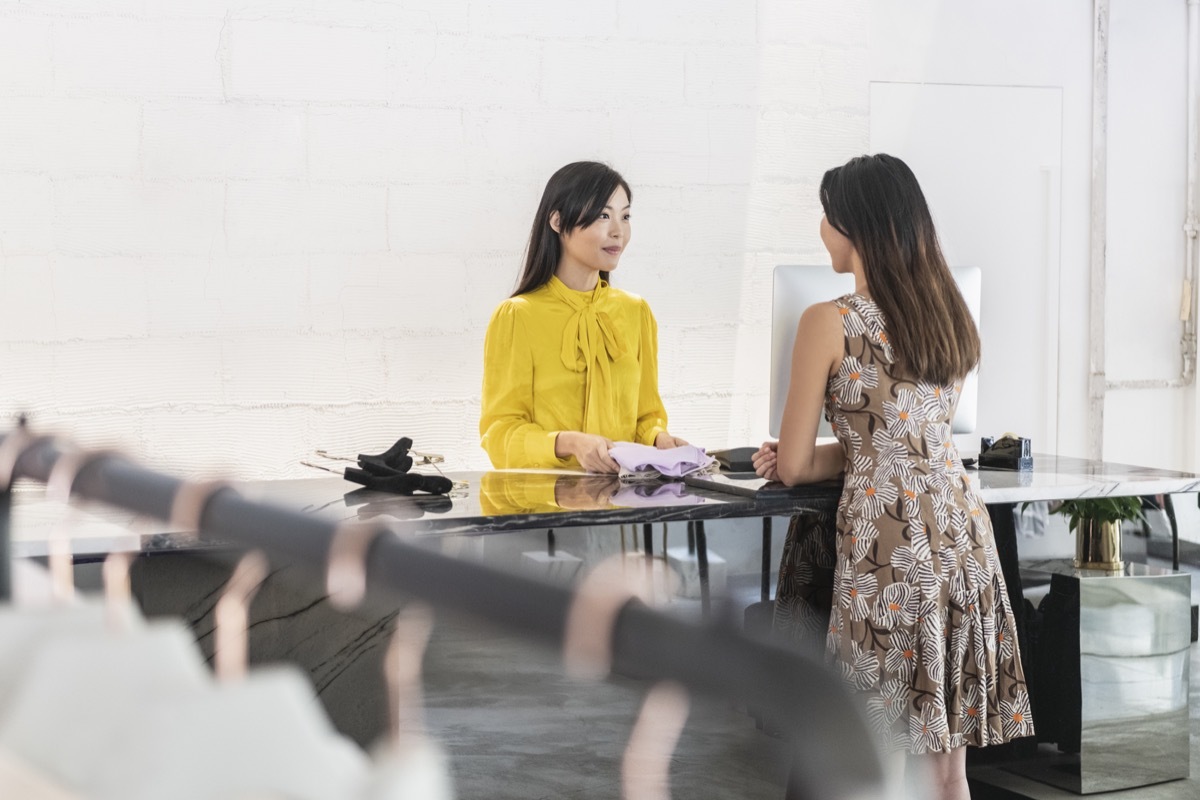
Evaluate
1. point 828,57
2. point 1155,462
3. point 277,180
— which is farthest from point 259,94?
point 1155,462

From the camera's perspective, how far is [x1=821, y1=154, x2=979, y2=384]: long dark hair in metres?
2.27

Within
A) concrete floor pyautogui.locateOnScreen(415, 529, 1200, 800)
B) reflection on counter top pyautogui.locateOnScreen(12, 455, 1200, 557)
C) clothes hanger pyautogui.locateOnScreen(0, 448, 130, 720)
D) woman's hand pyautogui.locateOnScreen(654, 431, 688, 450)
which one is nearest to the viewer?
clothes hanger pyautogui.locateOnScreen(0, 448, 130, 720)

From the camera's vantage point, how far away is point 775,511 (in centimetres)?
238

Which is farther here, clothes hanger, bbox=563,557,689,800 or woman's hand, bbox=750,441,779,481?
woman's hand, bbox=750,441,779,481

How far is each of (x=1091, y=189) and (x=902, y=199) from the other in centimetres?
311

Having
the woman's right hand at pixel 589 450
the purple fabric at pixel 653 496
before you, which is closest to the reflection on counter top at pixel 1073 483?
the purple fabric at pixel 653 496

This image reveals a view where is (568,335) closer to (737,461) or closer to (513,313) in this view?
(513,313)

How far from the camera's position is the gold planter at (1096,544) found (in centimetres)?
304

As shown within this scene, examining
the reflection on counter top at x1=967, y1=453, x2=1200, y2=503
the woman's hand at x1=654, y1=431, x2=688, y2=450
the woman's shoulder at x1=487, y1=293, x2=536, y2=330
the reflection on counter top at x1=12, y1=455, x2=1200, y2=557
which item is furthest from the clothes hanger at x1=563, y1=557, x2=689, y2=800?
the woman's shoulder at x1=487, y1=293, x2=536, y2=330

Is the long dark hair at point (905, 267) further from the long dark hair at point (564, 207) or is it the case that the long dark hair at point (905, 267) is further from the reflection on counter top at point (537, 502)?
the long dark hair at point (564, 207)

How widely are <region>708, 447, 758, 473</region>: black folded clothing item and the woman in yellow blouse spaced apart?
0.77 feet

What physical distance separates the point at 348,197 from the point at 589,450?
1742 millimetres

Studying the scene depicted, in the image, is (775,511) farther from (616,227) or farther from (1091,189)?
(1091,189)

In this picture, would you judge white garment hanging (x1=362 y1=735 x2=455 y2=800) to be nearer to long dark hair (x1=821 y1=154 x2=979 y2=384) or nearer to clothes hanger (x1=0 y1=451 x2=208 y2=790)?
clothes hanger (x1=0 y1=451 x2=208 y2=790)
